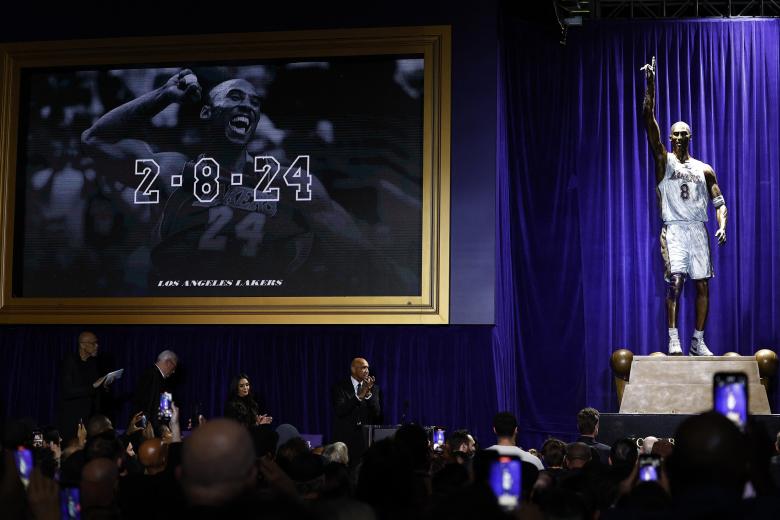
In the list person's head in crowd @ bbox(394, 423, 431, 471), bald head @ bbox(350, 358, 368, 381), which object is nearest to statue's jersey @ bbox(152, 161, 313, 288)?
bald head @ bbox(350, 358, 368, 381)

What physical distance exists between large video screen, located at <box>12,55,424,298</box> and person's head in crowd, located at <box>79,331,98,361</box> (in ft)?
2.72

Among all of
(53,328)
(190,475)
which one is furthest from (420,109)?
(190,475)

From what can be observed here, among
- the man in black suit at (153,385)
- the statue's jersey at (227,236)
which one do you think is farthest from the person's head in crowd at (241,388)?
the statue's jersey at (227,236)

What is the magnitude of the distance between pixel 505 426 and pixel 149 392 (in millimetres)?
5341

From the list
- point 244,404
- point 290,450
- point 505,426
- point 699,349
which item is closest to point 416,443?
point 290,450

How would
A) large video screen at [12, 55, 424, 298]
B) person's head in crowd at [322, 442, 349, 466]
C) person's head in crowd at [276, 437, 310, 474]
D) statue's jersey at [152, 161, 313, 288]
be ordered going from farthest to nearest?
statue's jersey at [152, 161, 313, 288] < large video screen at [12, 55, 424, 298] < person's head in crowd at [322, 442, 349, 466] < person's head in crowd at [276, 437, 310, 474]

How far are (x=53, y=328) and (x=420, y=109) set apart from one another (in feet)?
14.5

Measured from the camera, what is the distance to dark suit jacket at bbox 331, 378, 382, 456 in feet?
33.5

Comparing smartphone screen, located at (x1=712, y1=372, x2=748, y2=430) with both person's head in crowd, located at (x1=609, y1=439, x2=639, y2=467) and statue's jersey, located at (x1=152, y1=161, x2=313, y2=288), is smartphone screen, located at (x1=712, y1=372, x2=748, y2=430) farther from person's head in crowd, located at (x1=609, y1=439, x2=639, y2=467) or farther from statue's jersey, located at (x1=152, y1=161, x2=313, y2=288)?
statue's jersey, located at (x1=152, y1=161, x2=313, y2=288)

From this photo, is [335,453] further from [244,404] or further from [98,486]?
[244,404]

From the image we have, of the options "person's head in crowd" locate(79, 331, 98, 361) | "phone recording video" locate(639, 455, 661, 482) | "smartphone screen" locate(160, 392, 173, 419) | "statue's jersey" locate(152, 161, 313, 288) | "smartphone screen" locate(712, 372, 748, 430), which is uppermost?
"statue's jersey" locate(152, 161, 313, 288)

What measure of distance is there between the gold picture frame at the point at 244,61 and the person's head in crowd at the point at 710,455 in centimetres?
882

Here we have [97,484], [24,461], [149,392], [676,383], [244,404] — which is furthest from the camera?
[149,392]

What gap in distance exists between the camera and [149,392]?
11.1m
